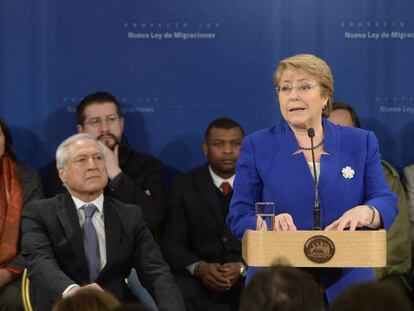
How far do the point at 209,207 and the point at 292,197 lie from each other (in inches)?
91.3

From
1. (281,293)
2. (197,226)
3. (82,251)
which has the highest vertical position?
(281,293)

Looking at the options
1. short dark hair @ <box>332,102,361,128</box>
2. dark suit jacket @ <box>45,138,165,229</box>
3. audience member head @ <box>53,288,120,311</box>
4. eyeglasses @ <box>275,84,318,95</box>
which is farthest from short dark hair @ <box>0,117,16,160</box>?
audience member head @ <box>53,288,120,311</box>

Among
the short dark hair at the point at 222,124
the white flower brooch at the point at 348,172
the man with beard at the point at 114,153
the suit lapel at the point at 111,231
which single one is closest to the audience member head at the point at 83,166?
the suit lapel at the point at 111,231

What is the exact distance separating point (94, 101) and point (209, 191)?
0.92m

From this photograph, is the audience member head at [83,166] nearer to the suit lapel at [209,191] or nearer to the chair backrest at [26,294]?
the chair backrest at [26,294]

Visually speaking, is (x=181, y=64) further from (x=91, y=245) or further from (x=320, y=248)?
(x=320, y=248)

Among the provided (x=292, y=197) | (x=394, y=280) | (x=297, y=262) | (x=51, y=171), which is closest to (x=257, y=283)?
(x=297, y=262)

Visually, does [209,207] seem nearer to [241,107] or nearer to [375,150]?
[241,107]

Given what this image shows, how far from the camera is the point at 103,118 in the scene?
5.93 metres

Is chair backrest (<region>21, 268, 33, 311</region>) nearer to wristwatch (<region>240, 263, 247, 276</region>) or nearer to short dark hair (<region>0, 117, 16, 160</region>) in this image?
wristwatch (<region>240, 263, 247, 276</region>)

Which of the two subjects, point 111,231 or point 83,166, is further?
point 83,166

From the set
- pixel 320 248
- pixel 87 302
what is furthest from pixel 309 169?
pixel 87 302

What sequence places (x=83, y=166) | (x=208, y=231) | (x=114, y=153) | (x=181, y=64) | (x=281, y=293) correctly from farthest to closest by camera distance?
(x=181, y=64)
(x=114, y=153)
(x=208, y=231)
(x=83, y=166)
(x=281, y=293)

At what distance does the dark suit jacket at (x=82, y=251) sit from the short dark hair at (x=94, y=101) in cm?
155
